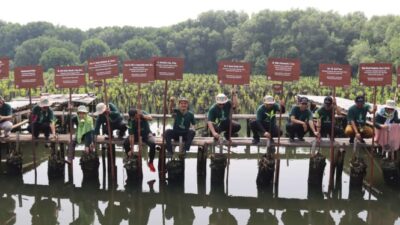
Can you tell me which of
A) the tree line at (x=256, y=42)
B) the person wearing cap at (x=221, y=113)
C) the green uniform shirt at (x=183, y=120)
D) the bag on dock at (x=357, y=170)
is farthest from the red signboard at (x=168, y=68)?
the tree line at (x=256, y=42)

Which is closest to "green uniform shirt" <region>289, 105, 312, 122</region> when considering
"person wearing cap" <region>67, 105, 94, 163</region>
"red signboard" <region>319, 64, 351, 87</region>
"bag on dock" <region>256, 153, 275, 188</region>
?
"red signboard" <region>319, 64, 351, 87</region>

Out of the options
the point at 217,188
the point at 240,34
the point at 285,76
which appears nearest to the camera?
the point at 285,76

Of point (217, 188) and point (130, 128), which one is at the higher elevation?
point (130, 128)

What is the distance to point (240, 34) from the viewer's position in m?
68.4

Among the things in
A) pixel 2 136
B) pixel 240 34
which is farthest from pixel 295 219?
pixel 240 34

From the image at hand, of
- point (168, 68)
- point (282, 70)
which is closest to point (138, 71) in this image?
point (168, 68)

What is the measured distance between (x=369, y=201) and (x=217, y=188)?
11.7 ft

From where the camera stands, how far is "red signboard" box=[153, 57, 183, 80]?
1068 cm

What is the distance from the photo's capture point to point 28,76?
11.3m

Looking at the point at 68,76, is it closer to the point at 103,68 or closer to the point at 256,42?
the point at 103,68

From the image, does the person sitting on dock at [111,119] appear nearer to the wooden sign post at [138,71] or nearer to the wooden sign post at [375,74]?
the wooden sign post at [138,71]

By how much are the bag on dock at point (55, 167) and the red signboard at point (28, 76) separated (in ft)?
6.22

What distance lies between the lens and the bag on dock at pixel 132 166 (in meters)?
11.1

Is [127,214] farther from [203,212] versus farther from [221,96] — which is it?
[221,96]
